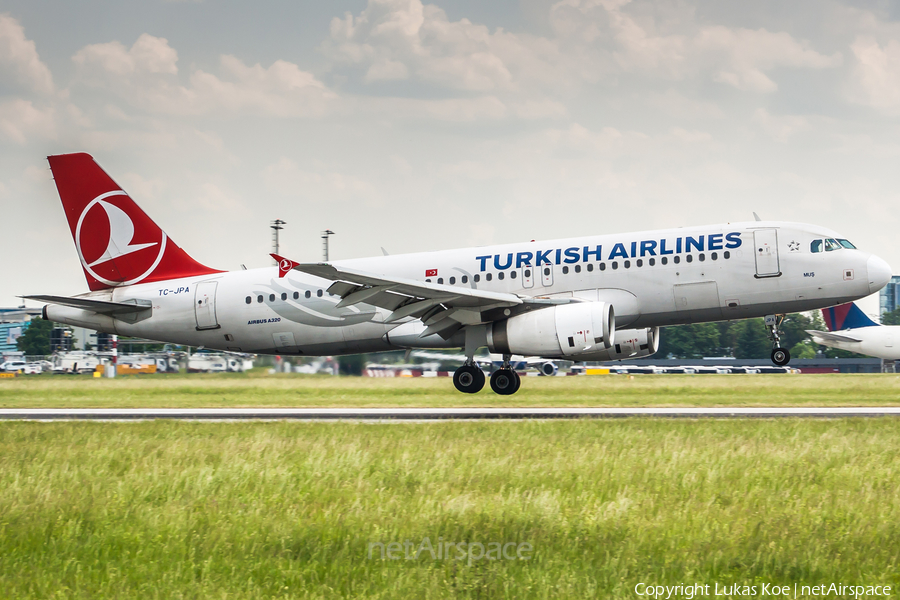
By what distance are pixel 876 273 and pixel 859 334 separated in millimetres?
49210

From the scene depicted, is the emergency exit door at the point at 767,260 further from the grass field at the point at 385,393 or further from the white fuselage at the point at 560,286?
the grass field at the point at 385,393

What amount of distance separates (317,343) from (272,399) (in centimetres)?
591

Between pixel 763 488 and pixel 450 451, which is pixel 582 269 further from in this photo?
pixel 763 488

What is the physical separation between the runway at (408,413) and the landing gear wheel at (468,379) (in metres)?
1.19

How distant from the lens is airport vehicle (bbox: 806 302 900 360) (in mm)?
65000

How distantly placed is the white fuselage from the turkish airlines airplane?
39mm

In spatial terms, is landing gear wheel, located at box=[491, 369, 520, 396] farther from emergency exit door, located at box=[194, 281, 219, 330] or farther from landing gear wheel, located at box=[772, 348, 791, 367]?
emergency exit door, located at box=[194, 281, 219, 330]

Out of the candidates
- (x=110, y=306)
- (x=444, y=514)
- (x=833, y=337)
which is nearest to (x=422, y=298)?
(x=110, y=306)

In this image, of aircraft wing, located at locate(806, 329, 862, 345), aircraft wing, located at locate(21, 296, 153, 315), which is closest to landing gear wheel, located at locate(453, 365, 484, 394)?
aircraft wing, located at locate(21, 296, 153, 315)

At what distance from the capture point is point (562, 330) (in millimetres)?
21875

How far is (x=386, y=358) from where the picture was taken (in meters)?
42.4

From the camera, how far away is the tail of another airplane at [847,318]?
215ft
